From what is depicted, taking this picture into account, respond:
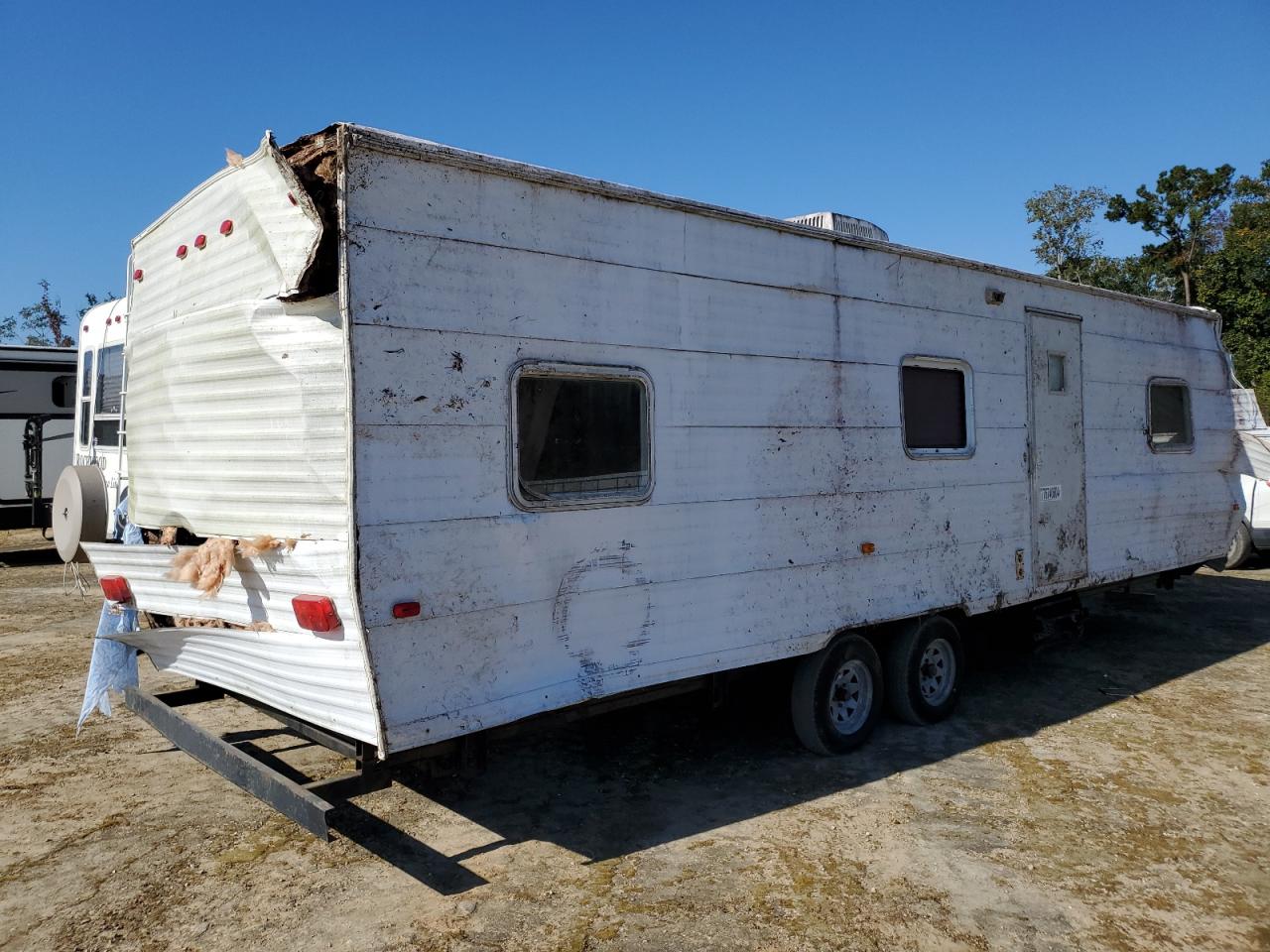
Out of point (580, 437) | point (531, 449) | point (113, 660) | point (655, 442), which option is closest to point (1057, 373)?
point (655, 442)

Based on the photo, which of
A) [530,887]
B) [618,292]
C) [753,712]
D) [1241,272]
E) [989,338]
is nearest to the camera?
[530,887]

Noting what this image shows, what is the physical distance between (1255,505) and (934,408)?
9.15 meters

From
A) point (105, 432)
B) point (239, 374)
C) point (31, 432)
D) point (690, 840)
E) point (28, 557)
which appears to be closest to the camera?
point (239, 374)

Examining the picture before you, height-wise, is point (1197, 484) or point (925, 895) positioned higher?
point (1197, 484)

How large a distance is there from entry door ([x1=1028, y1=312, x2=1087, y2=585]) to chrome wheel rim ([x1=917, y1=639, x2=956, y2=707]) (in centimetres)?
93

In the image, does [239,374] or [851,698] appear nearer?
[239,374]

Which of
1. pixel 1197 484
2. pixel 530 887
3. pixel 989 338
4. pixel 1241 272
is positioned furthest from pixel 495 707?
pixel 1241 272

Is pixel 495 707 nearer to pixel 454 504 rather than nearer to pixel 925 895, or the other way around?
pixel 454 504

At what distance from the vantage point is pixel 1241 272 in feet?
88.1

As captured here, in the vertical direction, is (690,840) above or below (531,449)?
below

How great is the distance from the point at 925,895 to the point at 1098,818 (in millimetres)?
1351

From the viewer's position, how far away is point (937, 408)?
582 centimetres

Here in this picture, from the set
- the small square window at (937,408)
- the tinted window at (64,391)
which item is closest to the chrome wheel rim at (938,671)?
the small square window at (937,408)

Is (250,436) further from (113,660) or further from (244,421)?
(113,660)
